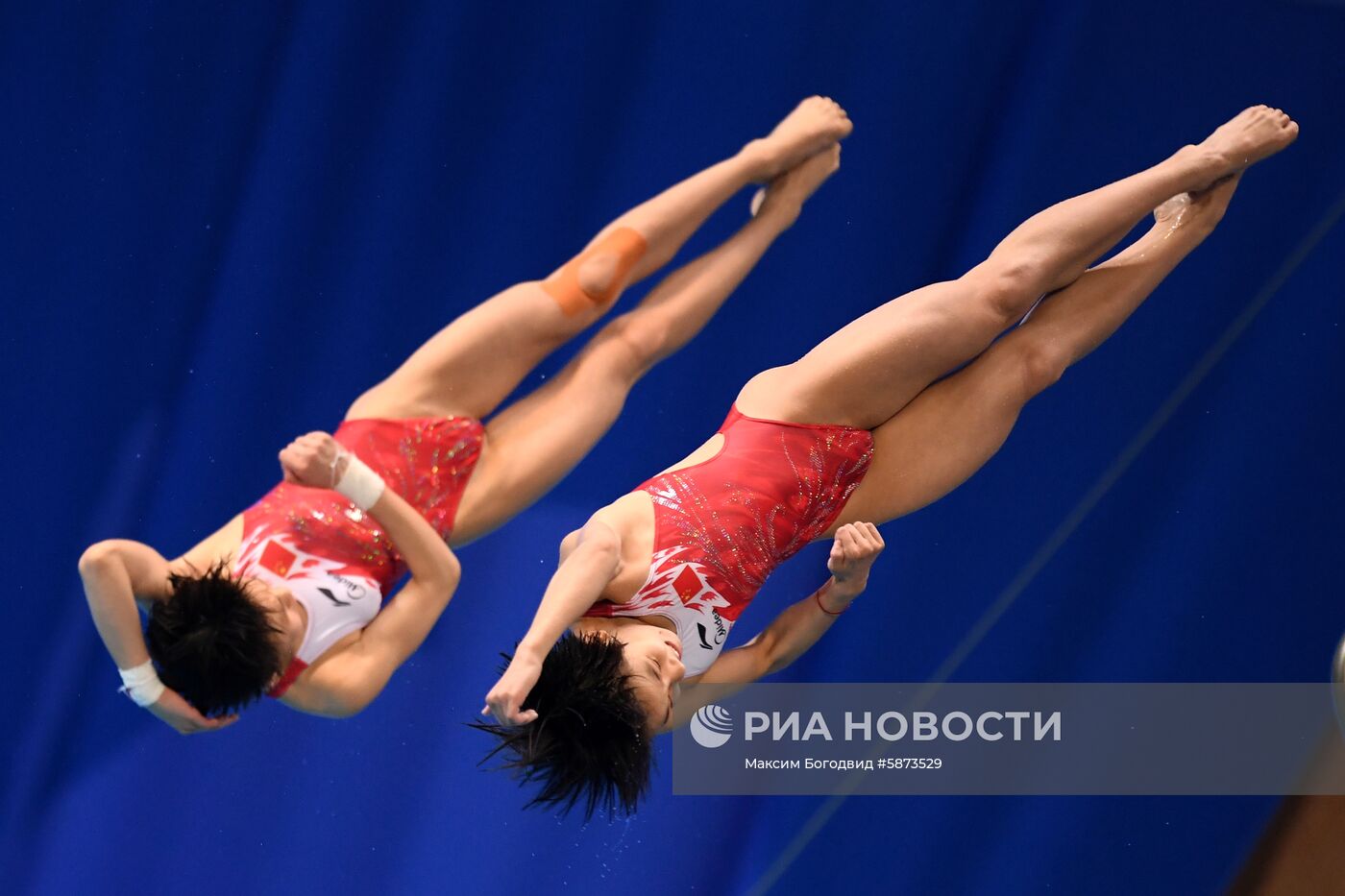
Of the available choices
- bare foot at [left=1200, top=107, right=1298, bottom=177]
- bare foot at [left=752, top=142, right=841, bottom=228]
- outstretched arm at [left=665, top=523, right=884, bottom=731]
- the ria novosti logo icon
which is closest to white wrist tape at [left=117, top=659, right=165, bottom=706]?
outstretched arm at [left=665, top=523, right=884, bottom=731]

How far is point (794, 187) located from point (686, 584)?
108 centimetres

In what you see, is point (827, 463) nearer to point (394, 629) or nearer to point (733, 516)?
point (733, 516)

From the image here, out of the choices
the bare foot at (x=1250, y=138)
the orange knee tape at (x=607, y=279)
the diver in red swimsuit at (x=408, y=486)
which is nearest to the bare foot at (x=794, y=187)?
the diver in red swimsuit at (x=408, y=486)

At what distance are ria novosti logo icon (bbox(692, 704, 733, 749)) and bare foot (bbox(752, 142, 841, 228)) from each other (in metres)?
1.21

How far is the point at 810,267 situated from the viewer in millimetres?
3850

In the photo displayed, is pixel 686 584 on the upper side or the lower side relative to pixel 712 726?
upper

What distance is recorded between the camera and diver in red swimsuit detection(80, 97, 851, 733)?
2.60m

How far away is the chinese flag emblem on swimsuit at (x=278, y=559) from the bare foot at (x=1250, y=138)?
1.91 meters

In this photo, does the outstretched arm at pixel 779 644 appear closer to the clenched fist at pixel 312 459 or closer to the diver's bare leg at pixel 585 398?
the diver's bare leg at pixel 585 398

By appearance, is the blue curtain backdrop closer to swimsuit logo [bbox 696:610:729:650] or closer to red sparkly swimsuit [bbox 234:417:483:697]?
red sparkly swimsuit [bbox 234:417:483:697]

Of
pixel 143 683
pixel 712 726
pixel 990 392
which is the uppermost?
pixel 990 392

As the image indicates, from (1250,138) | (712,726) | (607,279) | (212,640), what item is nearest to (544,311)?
(607,279)

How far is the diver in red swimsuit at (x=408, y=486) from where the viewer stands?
260cm

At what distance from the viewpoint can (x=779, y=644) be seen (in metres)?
2.86
